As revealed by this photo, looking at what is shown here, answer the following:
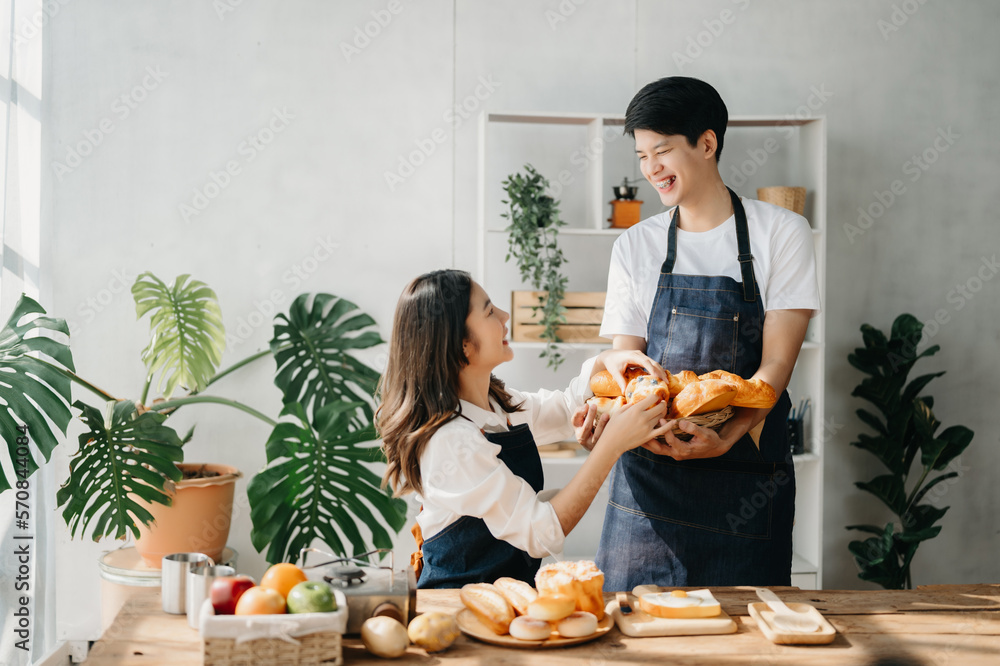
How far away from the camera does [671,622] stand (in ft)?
4.35

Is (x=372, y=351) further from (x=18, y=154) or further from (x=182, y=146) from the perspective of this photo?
(x=18, y=154)

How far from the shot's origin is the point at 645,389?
166 centimetres

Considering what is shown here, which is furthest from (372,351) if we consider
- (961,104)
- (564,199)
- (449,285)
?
(961,104)

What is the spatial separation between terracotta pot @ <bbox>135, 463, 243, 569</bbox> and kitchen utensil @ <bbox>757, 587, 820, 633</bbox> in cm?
211

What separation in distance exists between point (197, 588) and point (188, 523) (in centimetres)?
168

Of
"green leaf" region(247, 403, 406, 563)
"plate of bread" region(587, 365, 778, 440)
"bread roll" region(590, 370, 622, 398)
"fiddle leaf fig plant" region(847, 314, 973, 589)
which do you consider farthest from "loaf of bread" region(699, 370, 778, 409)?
"fiddle leaf fig plant" region(847, 314, 973, 589)

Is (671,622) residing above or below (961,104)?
below

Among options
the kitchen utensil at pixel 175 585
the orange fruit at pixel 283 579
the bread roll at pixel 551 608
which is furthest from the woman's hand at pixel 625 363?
the kitchen utensil at pixel 175 585

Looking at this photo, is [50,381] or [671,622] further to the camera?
[50,381]

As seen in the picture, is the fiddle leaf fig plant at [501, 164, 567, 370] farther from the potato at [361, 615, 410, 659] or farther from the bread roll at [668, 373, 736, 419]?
the potato at [361, 615, 410, 659]

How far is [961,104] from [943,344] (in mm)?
1072

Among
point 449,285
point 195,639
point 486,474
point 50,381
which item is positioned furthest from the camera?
point 50,381

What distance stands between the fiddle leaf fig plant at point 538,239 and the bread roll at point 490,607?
1776mm

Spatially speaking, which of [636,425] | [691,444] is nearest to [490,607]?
[636,425]
